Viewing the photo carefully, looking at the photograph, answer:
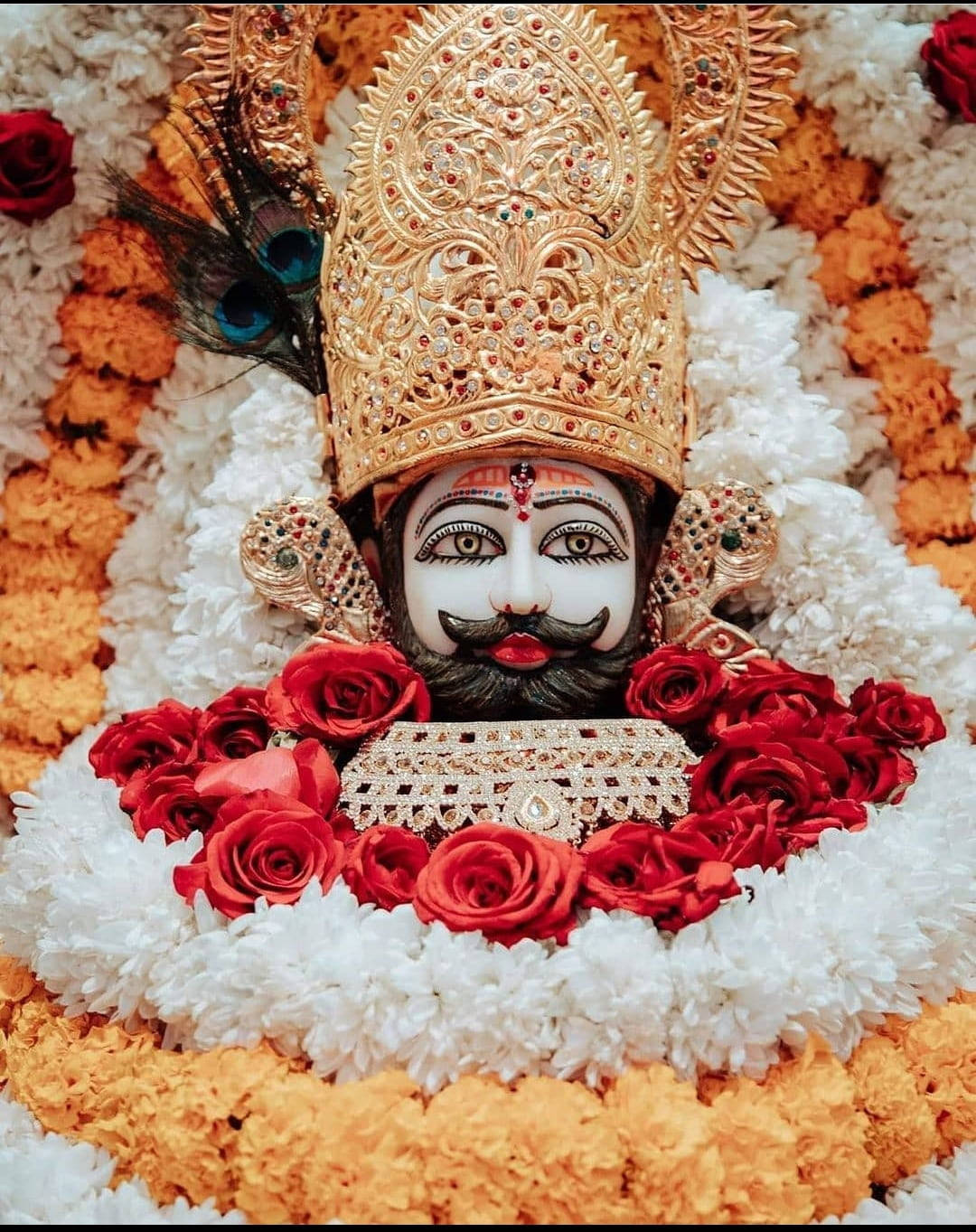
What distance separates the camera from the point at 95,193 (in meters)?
3.37

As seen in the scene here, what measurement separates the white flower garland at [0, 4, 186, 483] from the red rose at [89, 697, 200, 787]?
950mm

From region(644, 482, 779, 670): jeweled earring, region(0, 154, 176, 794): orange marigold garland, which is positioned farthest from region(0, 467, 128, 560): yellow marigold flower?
region(644, 482, 779, 670): jeweled earring

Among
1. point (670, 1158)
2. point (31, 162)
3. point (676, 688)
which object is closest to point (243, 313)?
point (31, 162)

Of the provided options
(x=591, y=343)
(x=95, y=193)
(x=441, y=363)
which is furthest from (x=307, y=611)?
(x=95, y=193)

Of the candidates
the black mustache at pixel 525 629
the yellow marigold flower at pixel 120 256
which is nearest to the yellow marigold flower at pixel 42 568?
the yellow marigold flower at pixel 120 256

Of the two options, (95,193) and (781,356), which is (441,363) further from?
(95,193)

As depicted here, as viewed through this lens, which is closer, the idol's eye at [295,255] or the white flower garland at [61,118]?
the idol's eye at [295,255]

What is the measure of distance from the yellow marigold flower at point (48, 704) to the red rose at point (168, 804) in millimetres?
779

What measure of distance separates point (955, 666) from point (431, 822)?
4.37 ft

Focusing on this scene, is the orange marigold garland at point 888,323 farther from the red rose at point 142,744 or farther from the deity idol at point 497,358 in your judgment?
the red rose at point 142,744

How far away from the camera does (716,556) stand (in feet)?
9.73

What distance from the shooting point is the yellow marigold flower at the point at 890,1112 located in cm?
219

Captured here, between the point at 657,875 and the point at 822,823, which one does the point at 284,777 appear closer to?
the point at 657,875

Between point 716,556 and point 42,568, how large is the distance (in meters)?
1.63
